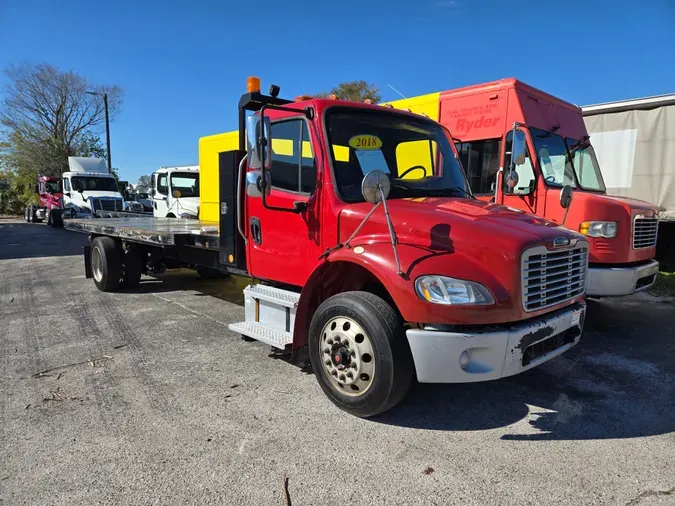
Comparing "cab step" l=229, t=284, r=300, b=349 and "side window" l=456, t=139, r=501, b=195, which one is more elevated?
"side window" l=456, t=139, r=501, b=195

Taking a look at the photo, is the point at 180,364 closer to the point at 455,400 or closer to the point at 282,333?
the point at 282,333

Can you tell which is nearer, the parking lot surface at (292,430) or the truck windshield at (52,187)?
the parking lot surface at (292,430)

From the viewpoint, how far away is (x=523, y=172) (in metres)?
6.21

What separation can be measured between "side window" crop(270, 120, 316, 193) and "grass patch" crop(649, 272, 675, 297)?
6.83 metres

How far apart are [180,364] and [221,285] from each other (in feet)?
13.6

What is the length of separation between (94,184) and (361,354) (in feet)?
77.8

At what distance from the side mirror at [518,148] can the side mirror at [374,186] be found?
3.03 meters

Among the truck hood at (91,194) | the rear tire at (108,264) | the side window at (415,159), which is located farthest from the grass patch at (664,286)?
the truck hood at (91,194)

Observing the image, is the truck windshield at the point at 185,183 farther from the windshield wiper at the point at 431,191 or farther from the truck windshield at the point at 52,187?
the truck windshield at the point at 52,187

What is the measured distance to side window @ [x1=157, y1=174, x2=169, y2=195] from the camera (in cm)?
1437

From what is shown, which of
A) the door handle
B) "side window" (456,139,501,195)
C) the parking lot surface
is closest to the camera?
the parking lot surface

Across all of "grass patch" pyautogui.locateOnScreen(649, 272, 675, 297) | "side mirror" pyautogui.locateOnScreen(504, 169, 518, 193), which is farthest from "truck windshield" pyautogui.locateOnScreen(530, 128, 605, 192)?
"grass patch" pyautogui.locateOnScreen(649, 272, 675, 297)

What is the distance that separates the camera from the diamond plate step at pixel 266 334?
392 centimetres

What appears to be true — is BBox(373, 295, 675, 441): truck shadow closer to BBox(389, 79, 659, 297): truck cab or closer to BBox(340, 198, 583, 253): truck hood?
BBox(389, 79, 659, 297): truck cab
